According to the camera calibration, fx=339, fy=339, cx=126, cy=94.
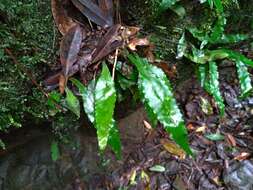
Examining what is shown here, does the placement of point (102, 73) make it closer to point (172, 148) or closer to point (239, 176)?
point (172, 148)

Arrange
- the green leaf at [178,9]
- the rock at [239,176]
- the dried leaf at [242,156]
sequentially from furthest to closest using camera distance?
the dried leaf at [242,156]
the rock at [239,176]
the green leaf at [178,9]

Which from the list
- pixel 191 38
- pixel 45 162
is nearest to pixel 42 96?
pixel 191 38

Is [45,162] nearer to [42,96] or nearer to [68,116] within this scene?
[68,116]

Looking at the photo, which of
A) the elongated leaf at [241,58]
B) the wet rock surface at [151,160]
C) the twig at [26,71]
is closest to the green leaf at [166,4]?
the elongated leaf at [241,58]

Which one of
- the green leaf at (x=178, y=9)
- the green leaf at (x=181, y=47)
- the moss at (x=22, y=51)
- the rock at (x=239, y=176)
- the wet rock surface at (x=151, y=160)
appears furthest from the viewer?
the rock at (x=239, y=176)

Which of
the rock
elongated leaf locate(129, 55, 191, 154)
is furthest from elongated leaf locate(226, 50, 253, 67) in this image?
the rock

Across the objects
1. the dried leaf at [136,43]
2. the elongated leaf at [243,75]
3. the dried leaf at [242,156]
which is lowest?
the dried leaf at [242,156]

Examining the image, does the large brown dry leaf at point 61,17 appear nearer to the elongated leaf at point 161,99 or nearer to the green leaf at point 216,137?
the elongated leaf at point 161,99
